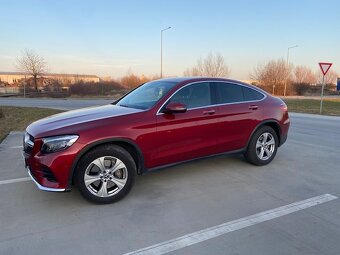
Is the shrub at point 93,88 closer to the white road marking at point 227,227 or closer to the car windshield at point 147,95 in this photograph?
the car windshield at point 147,95

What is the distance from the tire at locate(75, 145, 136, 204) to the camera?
12.2 ft

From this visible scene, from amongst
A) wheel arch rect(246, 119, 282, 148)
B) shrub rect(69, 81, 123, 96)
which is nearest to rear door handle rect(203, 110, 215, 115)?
wheel arch rect(246, 119, 282, 148)

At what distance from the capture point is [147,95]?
4.85 m

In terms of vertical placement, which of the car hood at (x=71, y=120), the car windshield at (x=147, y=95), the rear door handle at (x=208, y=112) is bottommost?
the car hood at (x=71, y=120)

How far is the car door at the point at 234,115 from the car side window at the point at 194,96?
18 cm

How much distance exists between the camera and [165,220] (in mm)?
3436

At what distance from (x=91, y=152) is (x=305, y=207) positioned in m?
2.78

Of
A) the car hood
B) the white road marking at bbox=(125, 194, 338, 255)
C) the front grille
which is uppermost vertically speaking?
the car hood

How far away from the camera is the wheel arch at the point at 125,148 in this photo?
11.9ft

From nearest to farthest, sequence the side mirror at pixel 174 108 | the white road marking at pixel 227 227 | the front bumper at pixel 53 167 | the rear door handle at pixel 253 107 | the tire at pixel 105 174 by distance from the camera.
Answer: the white road marking at pixel 227 227 → the front bumper at pixel 53 167 → the tire at pixel 105 174 → the side mirror at pixel 174 108 → the rear door handle at pixel 253 107

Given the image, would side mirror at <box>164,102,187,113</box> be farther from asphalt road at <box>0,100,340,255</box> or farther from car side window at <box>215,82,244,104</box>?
asphalt road at <box>0,100,340,255</box>

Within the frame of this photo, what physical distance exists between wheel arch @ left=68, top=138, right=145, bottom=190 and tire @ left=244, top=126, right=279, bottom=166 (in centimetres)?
220

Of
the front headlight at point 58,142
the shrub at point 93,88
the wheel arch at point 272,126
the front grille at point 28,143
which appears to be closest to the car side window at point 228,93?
the wheel arch at point 272,126

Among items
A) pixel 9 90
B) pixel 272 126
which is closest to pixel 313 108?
pixel 272 126
